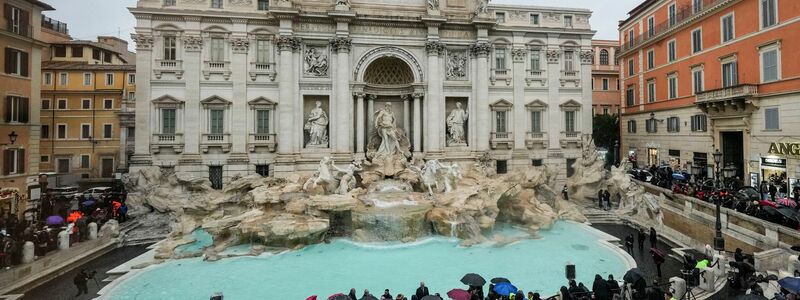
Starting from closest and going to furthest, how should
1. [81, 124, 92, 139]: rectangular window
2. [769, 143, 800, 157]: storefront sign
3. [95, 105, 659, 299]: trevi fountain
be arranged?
[95, 105, 659, 299]: trevi fountain → [769, 143, 800, 157]: storefront sign → [81, 124, 92, 139]: rectangular window

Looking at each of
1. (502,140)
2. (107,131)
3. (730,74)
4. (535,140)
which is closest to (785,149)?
(730,74)

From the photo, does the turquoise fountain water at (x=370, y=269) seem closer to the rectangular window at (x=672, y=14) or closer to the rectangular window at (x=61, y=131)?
the rectangular window at (x=672, y=14)

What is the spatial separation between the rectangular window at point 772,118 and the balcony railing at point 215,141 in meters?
32.0

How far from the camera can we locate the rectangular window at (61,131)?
1261 inches

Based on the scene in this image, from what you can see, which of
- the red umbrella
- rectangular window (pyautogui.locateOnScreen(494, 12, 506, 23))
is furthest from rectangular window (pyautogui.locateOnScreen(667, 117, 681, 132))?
the red umbrella

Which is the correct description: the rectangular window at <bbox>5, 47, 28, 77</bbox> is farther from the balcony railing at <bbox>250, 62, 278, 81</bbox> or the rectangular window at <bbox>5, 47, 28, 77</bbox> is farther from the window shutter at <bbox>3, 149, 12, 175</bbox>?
the balcony railing at <bbox>250, 62, 278, 81</bbox>

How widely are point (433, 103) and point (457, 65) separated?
3533 mm

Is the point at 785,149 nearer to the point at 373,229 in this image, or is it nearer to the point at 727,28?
the point at 727,28

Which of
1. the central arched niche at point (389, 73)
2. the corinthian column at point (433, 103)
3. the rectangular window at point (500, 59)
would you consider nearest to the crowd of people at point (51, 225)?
the central arched niche at point (389, 73)

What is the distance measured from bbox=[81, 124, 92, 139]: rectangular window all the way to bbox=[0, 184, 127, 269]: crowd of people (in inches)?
430

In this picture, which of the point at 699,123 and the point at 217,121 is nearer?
the point at 217,121

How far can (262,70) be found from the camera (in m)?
24.7

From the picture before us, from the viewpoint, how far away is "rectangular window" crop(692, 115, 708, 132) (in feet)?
84.3

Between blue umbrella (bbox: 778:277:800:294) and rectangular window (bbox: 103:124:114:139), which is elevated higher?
rectangular window (bbox: 103:124:114:139)
